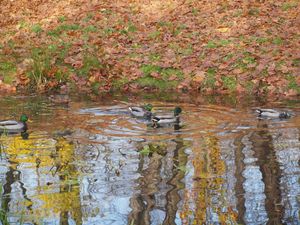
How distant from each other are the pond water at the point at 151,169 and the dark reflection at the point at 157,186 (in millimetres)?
15

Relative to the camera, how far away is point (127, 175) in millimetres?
9953

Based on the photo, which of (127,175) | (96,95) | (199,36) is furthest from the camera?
(199,36)

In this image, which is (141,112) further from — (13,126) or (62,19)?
(62,19)

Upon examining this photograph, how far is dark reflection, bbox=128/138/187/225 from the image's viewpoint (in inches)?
326

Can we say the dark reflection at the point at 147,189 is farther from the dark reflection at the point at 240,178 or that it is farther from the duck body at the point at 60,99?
the duck body at the point at 60,99

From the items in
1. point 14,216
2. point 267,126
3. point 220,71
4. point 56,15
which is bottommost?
point 14,216

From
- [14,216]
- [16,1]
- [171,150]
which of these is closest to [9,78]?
[16,1]

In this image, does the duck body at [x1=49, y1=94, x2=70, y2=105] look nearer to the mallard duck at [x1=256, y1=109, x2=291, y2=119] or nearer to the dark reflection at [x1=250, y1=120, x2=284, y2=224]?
the mallard duck at [x1=256, y1=109, x2=291, y2=119]

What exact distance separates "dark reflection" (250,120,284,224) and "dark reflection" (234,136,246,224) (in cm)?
26

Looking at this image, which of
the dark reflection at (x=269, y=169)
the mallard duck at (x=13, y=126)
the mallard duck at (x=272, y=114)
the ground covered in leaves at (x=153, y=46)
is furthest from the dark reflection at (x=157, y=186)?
the ground covered in leaves at (x=153, y=46)

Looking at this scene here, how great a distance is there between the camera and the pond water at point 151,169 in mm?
8320

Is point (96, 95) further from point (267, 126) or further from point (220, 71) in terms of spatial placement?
point (267, 126)

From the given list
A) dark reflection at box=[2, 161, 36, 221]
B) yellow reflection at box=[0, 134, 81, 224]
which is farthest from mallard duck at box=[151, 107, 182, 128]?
dark reflection at box=[2, 161, 36, 221]

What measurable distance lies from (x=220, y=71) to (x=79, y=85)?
4038 millimetres
